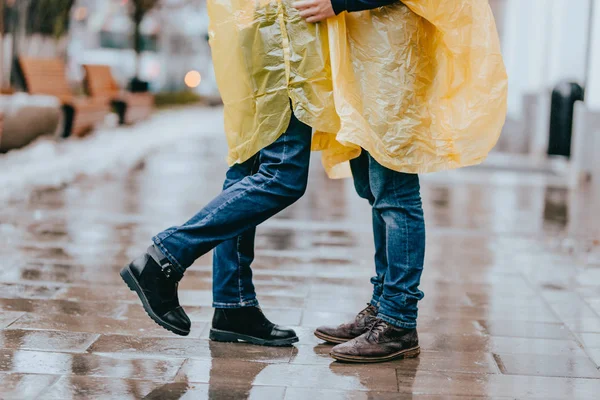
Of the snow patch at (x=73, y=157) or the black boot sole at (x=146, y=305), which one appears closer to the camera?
the black boot sole at (x=146, y=305)

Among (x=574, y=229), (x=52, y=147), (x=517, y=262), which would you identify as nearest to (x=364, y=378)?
(x=517, y=262)

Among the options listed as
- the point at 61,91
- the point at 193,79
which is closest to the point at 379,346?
the point at 61,91

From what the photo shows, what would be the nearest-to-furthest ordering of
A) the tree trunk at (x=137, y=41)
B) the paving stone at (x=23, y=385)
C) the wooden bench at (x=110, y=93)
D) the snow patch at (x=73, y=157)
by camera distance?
the paving stone at (x=23, y=385) → the snow patch at (x=73, y=157) → the wooden bench at (x=110, y=93) → the tree trunk at (x=137, y=41)

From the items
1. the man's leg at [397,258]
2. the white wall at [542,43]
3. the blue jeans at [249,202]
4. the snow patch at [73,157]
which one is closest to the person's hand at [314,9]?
the blue jeans at [249,202]

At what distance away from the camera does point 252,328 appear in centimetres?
324

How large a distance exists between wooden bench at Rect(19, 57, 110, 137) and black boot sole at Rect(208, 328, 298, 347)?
9059 mm

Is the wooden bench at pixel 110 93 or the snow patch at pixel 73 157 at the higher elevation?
the wooden bench at pixel 110 93

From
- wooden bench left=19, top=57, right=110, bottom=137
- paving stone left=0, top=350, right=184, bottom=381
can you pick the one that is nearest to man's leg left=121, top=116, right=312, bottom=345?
paving stone left=0, top=350, right=184, bottom=381

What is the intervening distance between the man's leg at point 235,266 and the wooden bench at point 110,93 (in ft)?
40.5

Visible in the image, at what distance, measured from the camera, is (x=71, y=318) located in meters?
3.50

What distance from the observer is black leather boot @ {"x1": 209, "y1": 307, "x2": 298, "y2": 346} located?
10.6 feet

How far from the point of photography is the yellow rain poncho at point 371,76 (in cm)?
301

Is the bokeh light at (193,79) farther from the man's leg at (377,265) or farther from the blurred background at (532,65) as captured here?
the man's leg at (377,265)

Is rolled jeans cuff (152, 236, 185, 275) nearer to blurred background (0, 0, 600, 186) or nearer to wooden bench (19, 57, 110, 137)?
blurred background (0, 0, 600, 186)
